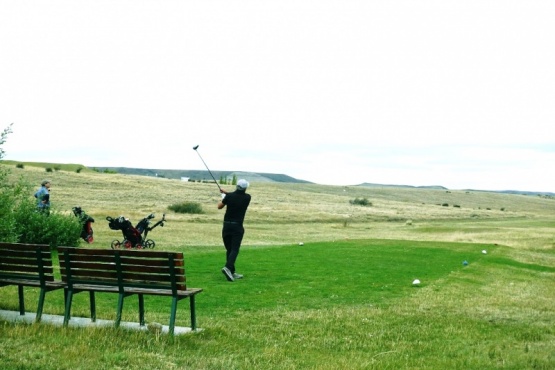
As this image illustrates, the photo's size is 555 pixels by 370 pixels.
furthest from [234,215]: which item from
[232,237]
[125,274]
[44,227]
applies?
[44,227]

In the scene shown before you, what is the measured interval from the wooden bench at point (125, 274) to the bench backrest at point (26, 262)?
0.25m

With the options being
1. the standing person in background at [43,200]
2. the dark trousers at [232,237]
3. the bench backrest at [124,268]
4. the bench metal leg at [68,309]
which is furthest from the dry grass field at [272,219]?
the bench metal leg at [68,309]

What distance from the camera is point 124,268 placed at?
9.26 metres

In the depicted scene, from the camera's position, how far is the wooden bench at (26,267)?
9.66 metres

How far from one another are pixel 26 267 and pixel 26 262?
78 millimetres

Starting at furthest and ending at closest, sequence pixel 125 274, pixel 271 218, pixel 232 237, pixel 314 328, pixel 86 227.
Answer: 1. pixel 271 218
2. pixel 86 227
3. pixel 232 237
4. pixel 314 328
5. pixel 125 274

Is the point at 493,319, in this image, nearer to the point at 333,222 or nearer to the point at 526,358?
the point at 526,358

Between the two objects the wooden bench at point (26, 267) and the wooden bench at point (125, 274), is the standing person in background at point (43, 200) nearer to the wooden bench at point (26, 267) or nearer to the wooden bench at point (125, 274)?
the wooden bench at point (26, 267)

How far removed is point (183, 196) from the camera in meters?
72.8

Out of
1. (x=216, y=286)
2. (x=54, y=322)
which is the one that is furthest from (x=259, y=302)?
(x=54, y=322)

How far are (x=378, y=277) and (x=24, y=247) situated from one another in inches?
385

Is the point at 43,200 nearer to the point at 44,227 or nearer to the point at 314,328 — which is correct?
the point at 44,227

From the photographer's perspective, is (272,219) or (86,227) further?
(272,219)

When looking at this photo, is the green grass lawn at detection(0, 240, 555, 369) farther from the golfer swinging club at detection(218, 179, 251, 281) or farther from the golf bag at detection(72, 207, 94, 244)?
the golf bag at detection(72, 207, 94, 244)
